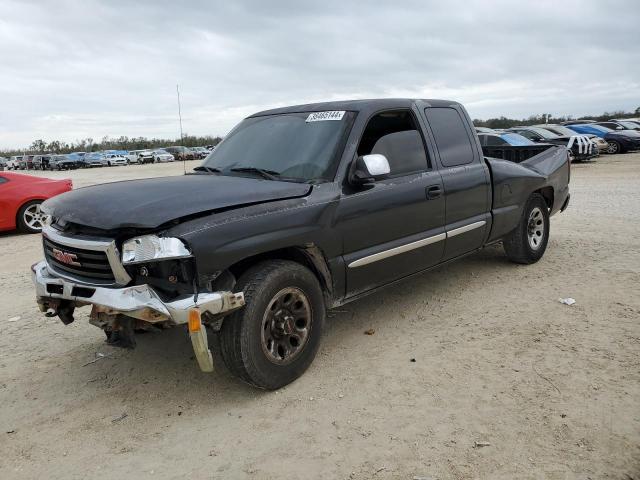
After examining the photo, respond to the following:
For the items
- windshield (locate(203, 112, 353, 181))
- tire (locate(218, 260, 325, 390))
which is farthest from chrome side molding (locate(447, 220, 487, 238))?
tire (locate(218, 260, 325, 390))

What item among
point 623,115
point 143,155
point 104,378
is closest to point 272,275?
point 104,378

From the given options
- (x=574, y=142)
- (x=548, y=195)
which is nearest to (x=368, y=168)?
(x=548, y=195)

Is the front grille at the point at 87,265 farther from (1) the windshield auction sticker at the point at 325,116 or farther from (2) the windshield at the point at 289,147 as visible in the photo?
(1) the windshield auction sticker at the point at 325,116

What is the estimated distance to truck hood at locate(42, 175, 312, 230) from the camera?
3.02 metres

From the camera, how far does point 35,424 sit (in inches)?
128

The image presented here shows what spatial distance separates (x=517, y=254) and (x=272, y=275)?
3820 mm

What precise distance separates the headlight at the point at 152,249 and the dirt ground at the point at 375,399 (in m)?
1.06

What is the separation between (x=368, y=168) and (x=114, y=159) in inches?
2013

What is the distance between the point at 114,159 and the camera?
165 ft

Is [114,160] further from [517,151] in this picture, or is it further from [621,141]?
[517,151]

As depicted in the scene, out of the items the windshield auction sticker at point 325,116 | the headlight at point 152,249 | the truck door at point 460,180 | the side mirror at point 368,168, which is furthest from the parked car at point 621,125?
the headlight at point 152,249

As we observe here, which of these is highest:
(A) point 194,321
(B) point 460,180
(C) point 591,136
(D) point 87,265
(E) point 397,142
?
(E) point 397,142

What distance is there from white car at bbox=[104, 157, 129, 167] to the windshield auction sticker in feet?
164

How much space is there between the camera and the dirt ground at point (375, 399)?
273cm
